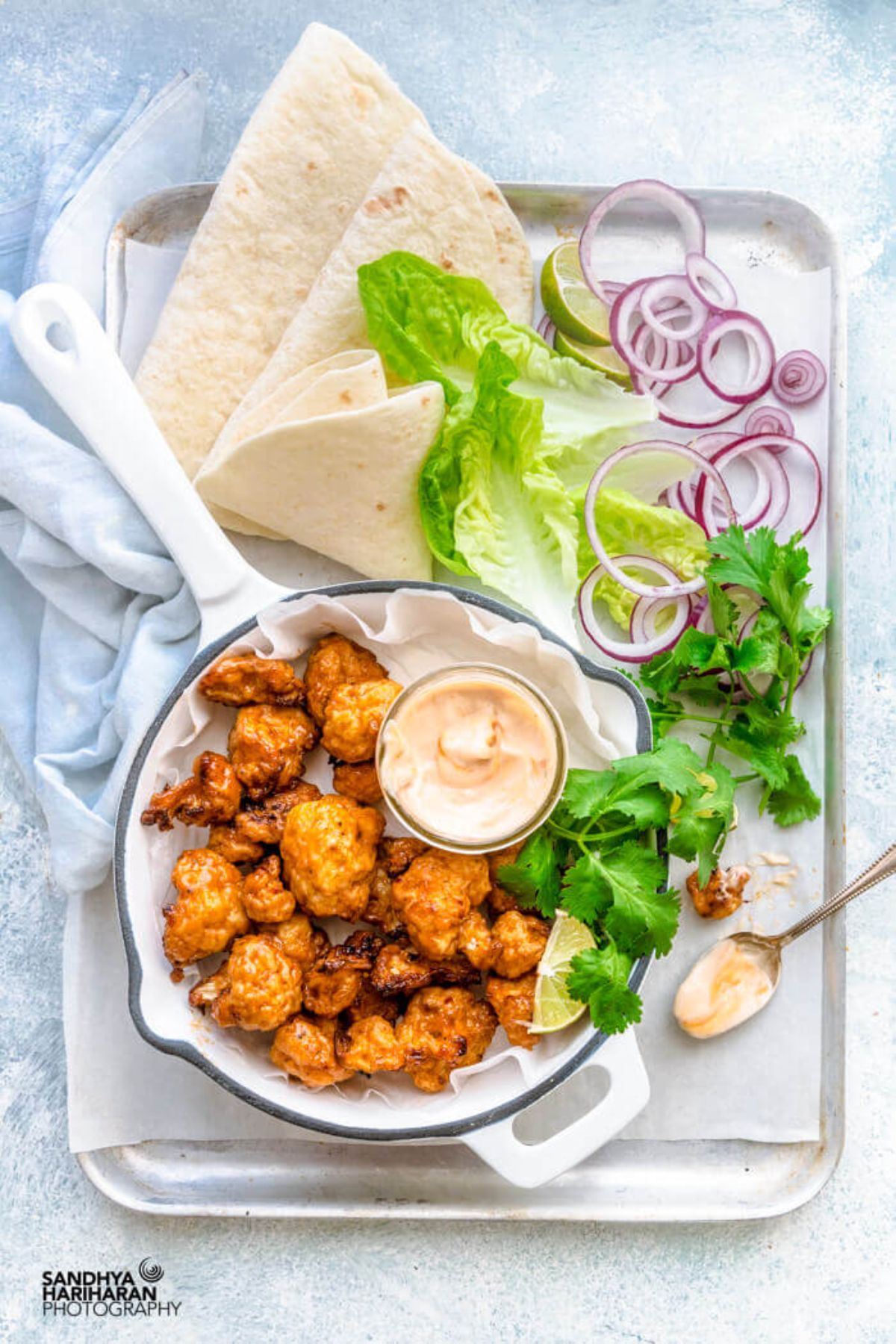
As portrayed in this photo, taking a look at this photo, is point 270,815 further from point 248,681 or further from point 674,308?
point 674,308

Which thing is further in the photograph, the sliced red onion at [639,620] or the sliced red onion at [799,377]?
the sliced red onion at [799,377]

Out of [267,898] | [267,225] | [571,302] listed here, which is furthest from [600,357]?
[267,898]

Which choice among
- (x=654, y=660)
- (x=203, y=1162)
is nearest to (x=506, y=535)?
(x=654, y=660)

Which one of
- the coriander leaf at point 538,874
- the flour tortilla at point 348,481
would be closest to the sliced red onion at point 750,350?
the flour tortilla at point 348,481

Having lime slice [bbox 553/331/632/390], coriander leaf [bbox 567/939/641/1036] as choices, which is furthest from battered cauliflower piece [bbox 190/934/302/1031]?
lime slice [bbox 553/331/632/390]

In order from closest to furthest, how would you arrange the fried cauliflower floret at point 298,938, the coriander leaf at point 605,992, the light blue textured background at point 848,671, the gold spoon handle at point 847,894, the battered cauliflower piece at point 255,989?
the coriander leaf at point 605,992
the battered cauliflower piece at point 255,989
the fried cauliflower floret at point 298,938
the gold spoon handle at point 847,894
the light blue textured background at point 848,671

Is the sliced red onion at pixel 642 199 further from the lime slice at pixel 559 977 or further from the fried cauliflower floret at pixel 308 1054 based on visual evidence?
the fried cauliflower floret at pixel 308 1054

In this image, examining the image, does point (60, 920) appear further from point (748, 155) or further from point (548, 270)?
point (748, 155)

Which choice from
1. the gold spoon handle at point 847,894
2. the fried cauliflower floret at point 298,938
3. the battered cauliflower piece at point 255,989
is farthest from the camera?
the gold spoon handle at point 847,894
